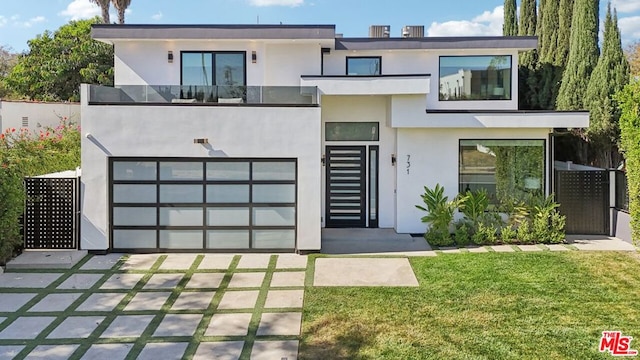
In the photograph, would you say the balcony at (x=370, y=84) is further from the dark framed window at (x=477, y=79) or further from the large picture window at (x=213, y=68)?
the large picture window at (x=213, y=68)

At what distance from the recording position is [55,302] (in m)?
7.80

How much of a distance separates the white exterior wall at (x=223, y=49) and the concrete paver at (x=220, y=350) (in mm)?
8013

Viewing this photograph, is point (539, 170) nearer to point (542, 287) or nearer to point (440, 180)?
point (440, 180)

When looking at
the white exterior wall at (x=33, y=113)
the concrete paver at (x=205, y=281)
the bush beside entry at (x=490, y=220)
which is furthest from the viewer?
Answer: the white exterior wall at (x=33, y=113)

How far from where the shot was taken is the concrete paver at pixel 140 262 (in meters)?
9.67

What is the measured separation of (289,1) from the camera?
58.7 feet

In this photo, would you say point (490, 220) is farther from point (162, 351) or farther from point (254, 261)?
point (162, 351)

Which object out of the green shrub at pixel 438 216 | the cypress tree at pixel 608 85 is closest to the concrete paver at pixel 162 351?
the green shrub at pixel 438 216

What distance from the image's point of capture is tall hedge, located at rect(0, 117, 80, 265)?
30.5 ft

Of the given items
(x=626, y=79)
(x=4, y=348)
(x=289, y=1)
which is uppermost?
(x=289, y=1)

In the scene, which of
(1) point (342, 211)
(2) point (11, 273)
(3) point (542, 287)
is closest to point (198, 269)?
(2) point (11, 273)

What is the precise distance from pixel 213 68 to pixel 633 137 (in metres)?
9.47

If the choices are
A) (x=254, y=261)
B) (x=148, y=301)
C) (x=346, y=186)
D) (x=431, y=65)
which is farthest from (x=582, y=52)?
(x=148, y=301)

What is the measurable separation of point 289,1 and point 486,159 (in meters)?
9.71
